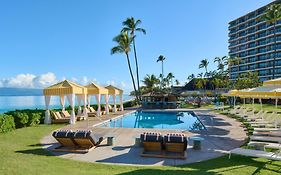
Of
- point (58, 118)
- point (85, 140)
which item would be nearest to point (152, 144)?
point (85, 140)

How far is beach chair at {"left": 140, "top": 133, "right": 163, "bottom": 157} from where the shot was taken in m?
8.17

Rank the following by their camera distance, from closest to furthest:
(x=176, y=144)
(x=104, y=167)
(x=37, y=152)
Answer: (x=104, y=167)
(x=176, y=144)
(x=37, y=152)

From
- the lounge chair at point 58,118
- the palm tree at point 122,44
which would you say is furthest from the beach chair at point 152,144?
the palm tree at point 122,44

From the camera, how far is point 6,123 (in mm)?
12648

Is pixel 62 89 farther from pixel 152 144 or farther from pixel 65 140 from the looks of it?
pixel 152 144

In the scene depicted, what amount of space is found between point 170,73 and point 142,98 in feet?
139

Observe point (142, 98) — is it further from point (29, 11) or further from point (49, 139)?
point (49, 139)

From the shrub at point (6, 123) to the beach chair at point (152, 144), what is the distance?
8208 mm

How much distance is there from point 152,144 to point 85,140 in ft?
8.36

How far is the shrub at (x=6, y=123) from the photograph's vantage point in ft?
40.4

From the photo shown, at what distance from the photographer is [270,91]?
10.2m

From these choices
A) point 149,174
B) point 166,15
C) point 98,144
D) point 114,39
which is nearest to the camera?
point 149,174

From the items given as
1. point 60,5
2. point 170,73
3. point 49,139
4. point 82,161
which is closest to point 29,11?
point 60,5

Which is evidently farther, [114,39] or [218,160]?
[114,39]
